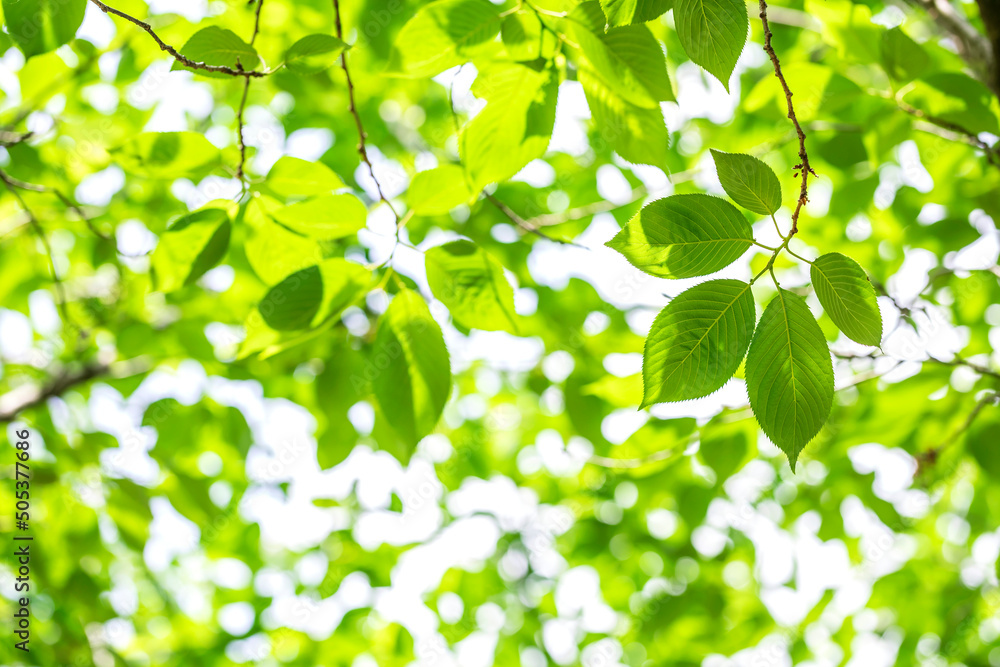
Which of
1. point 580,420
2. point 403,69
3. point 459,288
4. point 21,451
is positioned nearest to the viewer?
point 403,69

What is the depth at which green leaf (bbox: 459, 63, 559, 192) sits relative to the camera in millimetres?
957

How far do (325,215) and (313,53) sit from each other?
289mm

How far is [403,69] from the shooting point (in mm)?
899

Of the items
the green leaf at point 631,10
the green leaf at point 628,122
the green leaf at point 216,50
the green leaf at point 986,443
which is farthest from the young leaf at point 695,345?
the green leaf at point 986,443

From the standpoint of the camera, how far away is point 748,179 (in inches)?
31.1

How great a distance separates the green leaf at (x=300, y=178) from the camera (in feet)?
3.74

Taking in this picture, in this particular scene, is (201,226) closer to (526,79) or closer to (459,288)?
(459,288)

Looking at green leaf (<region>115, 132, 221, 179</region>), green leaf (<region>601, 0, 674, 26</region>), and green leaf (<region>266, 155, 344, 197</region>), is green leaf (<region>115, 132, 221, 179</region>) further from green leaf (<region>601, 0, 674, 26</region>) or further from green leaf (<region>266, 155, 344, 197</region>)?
green leaf (<region>601, 0, 674, 26</region>)

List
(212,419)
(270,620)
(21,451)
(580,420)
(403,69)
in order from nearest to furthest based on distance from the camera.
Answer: (403,69) < (580,420) < (212,419) < (21,451) < (270,620)

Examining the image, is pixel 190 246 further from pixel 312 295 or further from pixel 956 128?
pixel 956 128

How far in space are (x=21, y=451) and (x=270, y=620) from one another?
5.01ft

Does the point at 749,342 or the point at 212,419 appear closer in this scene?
the point at 749,342

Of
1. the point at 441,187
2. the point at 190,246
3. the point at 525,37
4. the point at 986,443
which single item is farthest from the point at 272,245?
the point at 986,443

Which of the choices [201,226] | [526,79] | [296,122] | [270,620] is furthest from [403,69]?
[270,620]
